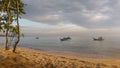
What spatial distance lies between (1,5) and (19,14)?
6.89ft

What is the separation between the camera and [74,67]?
18812 mm

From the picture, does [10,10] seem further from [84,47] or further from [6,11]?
[84,47]

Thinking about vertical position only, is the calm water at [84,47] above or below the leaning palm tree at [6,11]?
below

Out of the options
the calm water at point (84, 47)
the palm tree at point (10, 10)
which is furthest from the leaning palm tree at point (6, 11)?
the calm water at point (84, 47)

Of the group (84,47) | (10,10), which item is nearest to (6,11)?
(10,10)

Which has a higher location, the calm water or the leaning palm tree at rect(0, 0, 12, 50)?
the leaning palm tree at rect(0, 0, 12, 50)

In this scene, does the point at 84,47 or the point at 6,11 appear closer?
the point at 6,11

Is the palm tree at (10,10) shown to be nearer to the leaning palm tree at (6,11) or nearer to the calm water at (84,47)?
the leaning palm tree at (6,11)

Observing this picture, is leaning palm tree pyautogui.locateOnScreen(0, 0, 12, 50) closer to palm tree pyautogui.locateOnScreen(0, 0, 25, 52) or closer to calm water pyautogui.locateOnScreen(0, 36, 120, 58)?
palm tree pyautogui.locateOnScreen(0, 0, 25, 52)

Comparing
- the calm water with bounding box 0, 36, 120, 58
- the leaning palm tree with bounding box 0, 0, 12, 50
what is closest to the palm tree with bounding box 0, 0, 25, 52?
the leaning palm tree with bounding box 0, 0, 12, 50

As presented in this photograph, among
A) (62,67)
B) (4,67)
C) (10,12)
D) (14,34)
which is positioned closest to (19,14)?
(10,12)

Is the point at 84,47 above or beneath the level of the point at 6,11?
beneath

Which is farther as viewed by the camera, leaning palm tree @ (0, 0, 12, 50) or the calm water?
the calm water

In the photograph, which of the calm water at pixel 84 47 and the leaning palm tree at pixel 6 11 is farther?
the calm water at pixel 84 47
